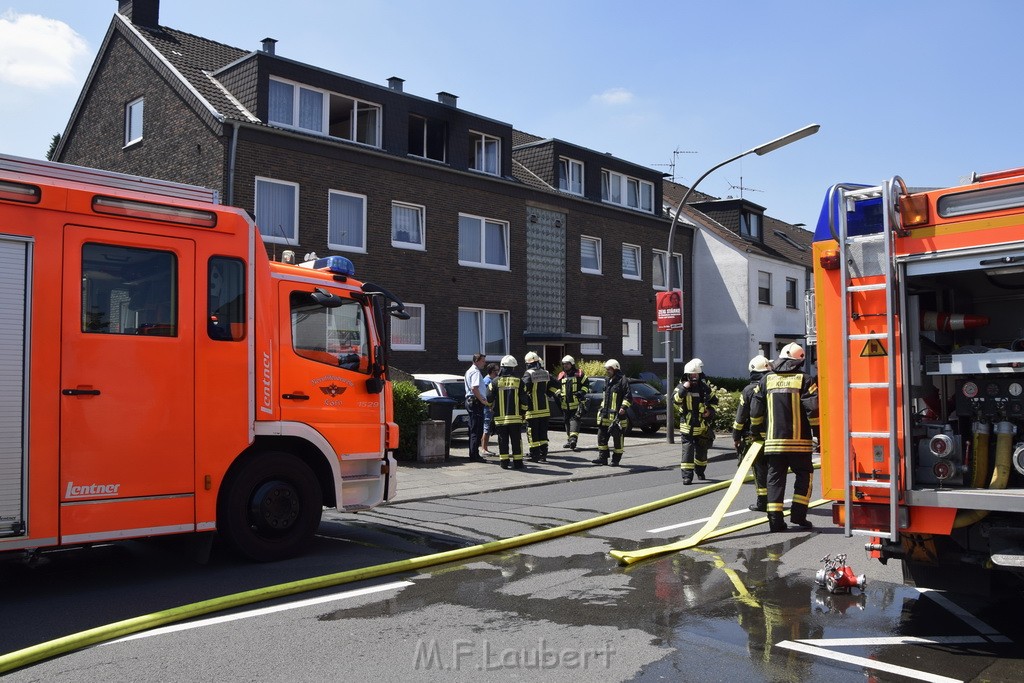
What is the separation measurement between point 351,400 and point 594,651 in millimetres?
3638

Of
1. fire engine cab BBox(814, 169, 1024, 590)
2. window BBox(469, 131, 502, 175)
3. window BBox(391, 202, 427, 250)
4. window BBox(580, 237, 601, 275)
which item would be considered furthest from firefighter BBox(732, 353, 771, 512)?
window BBox(580, 237, 601, 275)

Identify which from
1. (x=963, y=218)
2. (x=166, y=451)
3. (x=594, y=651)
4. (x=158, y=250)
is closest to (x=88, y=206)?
(x=158, y=250)

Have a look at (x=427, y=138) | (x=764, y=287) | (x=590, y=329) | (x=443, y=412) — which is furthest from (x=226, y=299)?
(x=764, y=287)

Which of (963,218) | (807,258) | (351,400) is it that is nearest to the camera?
(963,218)

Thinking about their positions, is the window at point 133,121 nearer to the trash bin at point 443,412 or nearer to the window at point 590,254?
the trash bin at point 443,412

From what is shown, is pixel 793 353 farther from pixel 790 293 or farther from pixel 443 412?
pixel 790 293

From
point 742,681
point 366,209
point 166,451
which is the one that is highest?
point 366,209

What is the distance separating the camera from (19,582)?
6.58 m

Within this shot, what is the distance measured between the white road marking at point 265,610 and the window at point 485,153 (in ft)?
67.1

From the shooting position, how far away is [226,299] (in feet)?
22.5

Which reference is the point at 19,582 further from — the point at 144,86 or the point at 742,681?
the point at 144,86

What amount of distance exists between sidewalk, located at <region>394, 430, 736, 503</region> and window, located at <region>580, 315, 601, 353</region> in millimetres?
10155

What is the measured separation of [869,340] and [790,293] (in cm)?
3408

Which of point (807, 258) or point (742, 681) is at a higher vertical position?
point (807, 258)
